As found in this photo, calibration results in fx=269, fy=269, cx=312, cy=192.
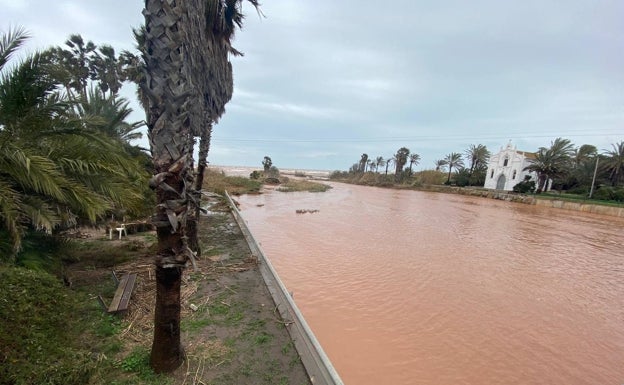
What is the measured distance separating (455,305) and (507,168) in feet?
168

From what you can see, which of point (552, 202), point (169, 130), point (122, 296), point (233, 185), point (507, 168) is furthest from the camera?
point (507, 168)

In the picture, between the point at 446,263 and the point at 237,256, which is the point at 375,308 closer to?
the point at 237,256

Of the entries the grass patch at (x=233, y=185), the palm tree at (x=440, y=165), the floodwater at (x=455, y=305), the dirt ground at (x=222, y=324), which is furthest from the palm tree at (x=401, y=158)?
the dirt ground at (x=222, y=324)

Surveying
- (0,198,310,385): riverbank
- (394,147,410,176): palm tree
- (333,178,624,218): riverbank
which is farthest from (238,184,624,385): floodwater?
(394,147,410,176): palm tree

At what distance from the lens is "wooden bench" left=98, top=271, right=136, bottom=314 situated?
12.6 ft

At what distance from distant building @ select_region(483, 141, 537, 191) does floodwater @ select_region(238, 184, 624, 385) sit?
38828 millimetres

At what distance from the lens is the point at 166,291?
2604 millimetres

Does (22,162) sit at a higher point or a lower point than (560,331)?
higher

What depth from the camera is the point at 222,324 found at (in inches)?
154

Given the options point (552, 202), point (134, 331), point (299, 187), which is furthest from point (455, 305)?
point (552, 202)

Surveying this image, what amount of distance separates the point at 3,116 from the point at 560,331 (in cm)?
1042

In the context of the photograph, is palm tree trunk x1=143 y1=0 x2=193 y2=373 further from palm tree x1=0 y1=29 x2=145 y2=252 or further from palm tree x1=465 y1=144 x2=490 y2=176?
palm tree x1=465 y1=144 x2=490 y2=176

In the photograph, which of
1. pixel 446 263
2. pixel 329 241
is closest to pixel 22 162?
pixel 329 241

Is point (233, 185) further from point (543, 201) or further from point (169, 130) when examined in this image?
point (543, 201)
